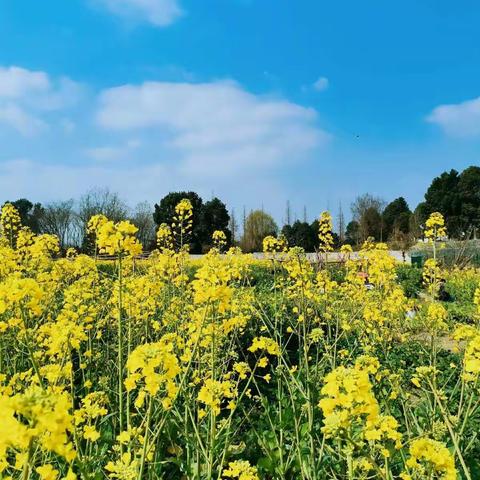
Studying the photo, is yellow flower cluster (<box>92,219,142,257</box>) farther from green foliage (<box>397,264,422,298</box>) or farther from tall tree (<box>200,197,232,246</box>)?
tall tree (<box>200,197,232,246</box>)

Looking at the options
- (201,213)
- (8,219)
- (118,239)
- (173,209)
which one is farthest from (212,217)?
(118,239)

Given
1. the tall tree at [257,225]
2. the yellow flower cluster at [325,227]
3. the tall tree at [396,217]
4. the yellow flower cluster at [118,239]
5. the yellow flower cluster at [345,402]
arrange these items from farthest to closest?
1. the tall tree at [257,225]
2. the tall tree at [396,217]
3. the yellow flower cluster at [325,227]
4. the yellow flower cluster at [118,239]
5. the yellow flower cluster at [345,402]

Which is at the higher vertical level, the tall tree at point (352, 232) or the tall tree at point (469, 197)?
the tall tree at point (469, 197)

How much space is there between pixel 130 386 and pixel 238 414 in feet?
9.53

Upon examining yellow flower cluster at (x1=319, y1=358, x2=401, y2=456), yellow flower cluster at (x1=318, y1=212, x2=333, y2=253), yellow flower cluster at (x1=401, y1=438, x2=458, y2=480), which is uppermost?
yellow flower cluster at (x1=318, y1=212, x2=333, y2=253)

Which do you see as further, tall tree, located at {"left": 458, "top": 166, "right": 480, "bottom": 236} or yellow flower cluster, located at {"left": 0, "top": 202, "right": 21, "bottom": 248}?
tall tree, located at {"left": 458, "top": 166, "right": 480, "bottom": 236}

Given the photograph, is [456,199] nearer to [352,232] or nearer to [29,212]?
[352,232]

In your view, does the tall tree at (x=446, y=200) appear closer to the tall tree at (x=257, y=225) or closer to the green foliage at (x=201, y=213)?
the tall tree at (x=257, y=225)

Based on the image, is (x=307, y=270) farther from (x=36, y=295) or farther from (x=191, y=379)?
(x=36, y=295)

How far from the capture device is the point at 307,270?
4.30m

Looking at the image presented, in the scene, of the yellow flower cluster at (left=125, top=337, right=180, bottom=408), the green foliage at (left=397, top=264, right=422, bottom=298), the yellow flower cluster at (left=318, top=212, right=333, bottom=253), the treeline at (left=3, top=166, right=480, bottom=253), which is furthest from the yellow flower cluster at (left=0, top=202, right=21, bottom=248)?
the treeline at (left=3, top=166, right=480, bottom=253)

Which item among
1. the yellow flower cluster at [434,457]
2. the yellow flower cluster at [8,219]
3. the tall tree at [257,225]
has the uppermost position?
the tall tree at [257,225]

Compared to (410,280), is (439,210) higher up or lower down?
higher up

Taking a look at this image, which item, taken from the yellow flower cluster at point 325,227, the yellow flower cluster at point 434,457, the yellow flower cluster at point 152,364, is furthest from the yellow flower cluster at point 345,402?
the yellow flower cluster at point 325,227
